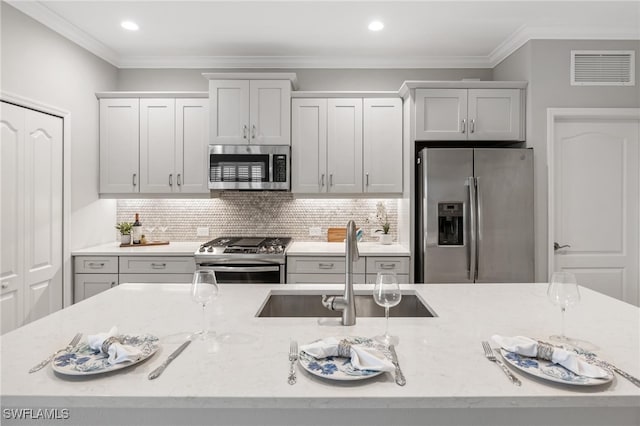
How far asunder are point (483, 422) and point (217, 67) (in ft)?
12.1

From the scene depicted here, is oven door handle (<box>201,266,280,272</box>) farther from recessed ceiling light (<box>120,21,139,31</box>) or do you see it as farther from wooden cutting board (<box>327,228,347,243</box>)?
recessed ceiling light (<box>120,21,139,31</box>)

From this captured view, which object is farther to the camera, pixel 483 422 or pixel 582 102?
pixel 582 102

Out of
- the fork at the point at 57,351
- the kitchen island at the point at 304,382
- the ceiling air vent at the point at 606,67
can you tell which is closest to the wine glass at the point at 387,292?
the kitchen island at the point at 304,382

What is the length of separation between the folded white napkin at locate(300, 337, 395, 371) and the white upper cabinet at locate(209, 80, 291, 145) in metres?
2.61

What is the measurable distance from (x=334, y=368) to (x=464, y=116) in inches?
112

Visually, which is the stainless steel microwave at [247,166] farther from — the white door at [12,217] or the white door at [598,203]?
the white door at [598,203]

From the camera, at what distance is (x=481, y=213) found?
298 centimetres

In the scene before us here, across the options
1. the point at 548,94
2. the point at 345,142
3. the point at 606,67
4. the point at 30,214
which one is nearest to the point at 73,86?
the point at 30,214

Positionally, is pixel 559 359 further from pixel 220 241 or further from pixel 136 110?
pixel 136 110

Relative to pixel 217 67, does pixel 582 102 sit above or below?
below

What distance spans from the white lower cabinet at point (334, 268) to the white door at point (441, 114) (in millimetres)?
1109

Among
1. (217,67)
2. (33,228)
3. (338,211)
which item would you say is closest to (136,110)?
(217,67)

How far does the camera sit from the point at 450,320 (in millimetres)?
1409

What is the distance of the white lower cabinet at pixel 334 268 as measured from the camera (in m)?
3.19
